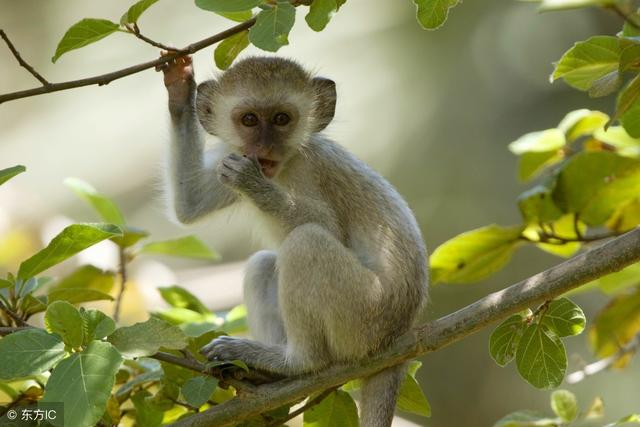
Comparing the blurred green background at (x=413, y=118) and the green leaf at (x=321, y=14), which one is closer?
the green leaf at (x=321, y=14)

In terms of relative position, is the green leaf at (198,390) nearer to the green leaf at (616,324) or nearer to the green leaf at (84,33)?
the green leaf at (84,33)

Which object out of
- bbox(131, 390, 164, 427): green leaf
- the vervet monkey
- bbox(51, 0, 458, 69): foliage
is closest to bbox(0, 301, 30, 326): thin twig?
bbox(131, 390, 164, 427): green leaf

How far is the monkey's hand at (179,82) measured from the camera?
190 inches

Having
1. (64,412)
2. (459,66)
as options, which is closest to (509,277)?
(459,66)

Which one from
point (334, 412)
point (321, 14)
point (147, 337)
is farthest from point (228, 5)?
point (334, 412)

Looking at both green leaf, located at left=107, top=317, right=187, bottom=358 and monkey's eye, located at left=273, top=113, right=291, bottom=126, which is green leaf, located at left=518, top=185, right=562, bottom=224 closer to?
monkey's eye, located at left=273, top=113, right=291, bottom=126

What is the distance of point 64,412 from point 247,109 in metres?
2.51

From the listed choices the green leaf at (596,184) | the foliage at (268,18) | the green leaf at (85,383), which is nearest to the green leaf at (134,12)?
the foliage at (268,18)

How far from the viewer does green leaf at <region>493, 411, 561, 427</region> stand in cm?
379

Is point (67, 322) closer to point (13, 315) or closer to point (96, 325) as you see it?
point (96, 325)

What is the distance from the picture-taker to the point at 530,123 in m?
14.0

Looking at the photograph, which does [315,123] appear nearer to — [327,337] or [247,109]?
[247,109]

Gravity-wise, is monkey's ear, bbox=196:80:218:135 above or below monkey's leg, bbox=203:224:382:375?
above

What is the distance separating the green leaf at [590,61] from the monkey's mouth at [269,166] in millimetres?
1921
